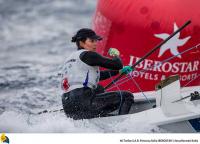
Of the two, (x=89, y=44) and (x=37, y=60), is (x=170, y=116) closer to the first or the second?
(x=89, y=44)

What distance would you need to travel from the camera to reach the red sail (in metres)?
7.71

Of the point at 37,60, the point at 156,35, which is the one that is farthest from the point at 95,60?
the point at 37,60

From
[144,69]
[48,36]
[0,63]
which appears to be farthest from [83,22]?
[144,69]

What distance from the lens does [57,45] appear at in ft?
43.9

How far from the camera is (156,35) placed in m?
7.73

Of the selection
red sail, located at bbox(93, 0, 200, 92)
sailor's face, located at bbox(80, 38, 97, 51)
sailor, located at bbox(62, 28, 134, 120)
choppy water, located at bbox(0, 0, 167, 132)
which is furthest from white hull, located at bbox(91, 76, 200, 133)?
red sail, located at bbox(93, 0, 200, 92)

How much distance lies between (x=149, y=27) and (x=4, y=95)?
2.69m

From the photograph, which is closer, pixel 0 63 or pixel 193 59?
pixel 193 59

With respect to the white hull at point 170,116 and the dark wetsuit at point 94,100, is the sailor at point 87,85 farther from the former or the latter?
the white hull at point 170,116

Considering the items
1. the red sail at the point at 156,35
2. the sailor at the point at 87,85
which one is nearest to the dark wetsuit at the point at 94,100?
the sailor at the point at 87,85

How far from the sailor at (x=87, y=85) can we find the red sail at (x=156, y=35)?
1.14 meters

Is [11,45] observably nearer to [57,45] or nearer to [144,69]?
[57,45]
